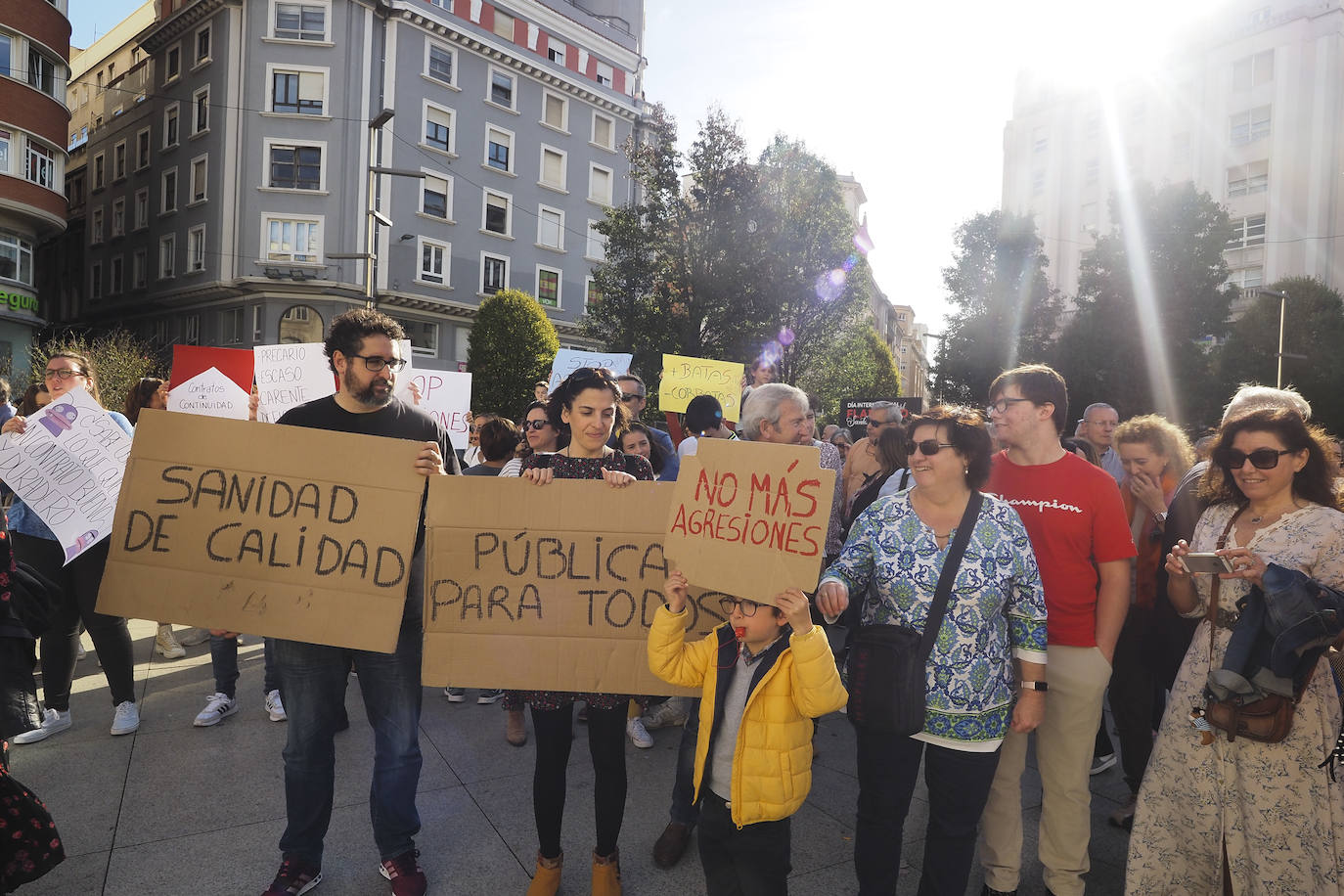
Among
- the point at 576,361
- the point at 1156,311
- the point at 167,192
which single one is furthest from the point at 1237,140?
the point at 167,192

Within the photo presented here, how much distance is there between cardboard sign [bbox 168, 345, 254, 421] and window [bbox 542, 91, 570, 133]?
32.9m

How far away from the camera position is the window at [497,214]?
34.2 m

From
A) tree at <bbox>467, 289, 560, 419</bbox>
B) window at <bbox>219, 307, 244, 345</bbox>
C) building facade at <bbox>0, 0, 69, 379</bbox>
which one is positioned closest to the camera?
building facade at <bbox>0, 0, 69, 379</bbox>

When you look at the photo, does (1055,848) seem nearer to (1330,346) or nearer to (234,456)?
(234,456)

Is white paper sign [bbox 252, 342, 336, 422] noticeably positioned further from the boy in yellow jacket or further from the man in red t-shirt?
the man in red t-shirt

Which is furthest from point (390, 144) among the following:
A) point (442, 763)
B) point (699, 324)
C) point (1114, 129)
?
point (1114, 129)

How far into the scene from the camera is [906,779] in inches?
109

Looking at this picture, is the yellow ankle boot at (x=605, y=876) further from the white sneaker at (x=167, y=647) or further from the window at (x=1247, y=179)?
the window at (x=1247, y=179)

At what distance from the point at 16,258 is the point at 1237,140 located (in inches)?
2106

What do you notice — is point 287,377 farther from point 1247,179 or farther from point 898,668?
point 1247,179

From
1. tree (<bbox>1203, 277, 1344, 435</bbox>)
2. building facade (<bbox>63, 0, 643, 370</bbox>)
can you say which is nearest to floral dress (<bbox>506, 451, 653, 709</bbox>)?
building facade (<bbox>63, 0, 643, 370</bbox>)

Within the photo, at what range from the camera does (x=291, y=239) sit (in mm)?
30000

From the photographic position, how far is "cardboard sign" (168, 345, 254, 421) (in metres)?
6.08

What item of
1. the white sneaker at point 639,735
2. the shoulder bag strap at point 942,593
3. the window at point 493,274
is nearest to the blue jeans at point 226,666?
the white sneaker at point 639,735
